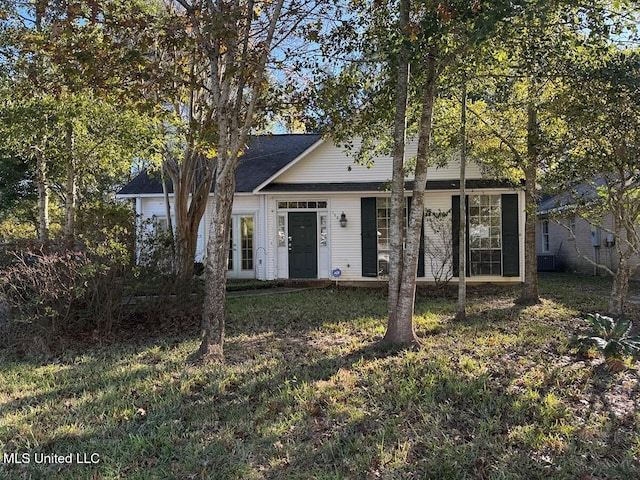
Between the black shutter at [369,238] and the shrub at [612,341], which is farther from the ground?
the black shutter at [369,238]

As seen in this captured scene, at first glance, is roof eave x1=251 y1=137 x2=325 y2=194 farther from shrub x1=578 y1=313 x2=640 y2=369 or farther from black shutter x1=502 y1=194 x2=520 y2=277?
shrub x1=578 y1=313 x2=640 y2=369

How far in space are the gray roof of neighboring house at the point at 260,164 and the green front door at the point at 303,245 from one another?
5.26 feet

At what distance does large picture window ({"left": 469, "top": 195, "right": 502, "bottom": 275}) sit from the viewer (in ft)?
41.0

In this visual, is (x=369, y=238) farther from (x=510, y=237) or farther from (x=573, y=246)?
(x=573, y=246)

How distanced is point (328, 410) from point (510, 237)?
32.7ft

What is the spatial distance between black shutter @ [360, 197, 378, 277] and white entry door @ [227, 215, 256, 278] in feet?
11.5

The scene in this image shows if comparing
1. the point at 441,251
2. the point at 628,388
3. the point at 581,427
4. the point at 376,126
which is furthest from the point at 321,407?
the point at 441,251

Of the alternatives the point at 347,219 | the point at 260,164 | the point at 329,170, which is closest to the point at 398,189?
the point at 347,219

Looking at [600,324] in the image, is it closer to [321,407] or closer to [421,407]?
[421,407]

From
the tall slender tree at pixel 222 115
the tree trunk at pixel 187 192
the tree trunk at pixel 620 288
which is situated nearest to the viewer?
the tall slender tree at pixel 222 115

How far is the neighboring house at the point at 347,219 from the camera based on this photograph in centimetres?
1246

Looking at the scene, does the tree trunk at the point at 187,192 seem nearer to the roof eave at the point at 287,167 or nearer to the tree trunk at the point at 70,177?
the roof eave at the point at 287,167

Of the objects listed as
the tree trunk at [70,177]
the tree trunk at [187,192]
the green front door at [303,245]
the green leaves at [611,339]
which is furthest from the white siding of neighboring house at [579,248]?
the tree trunk at [70,177]

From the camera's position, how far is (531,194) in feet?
29.6
